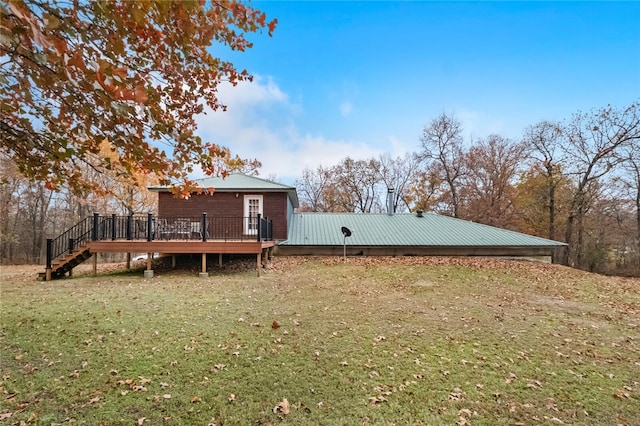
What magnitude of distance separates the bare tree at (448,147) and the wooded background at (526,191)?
84mm

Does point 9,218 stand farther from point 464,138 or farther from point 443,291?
point 464,138

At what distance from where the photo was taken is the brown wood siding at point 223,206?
14547 millimetres

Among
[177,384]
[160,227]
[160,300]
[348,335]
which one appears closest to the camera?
[177,384]

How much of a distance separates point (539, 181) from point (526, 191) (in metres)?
1.32

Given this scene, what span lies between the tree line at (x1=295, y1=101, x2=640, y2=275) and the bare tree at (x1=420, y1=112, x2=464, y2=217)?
0.27 feet

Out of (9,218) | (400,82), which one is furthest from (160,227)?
(9,218)

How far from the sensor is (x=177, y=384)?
3650mm

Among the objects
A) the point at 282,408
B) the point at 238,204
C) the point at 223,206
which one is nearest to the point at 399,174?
the point at 238,204

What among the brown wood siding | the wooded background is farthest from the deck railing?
the wooded background

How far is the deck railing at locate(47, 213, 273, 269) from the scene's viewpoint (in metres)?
10.6

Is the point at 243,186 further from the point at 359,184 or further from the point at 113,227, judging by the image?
the point at 359,184

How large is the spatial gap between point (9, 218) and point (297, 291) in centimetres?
2536

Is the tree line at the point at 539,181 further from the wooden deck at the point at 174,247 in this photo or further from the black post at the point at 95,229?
the black post at the point at 95,229

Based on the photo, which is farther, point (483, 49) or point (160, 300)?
point (483, 49)
